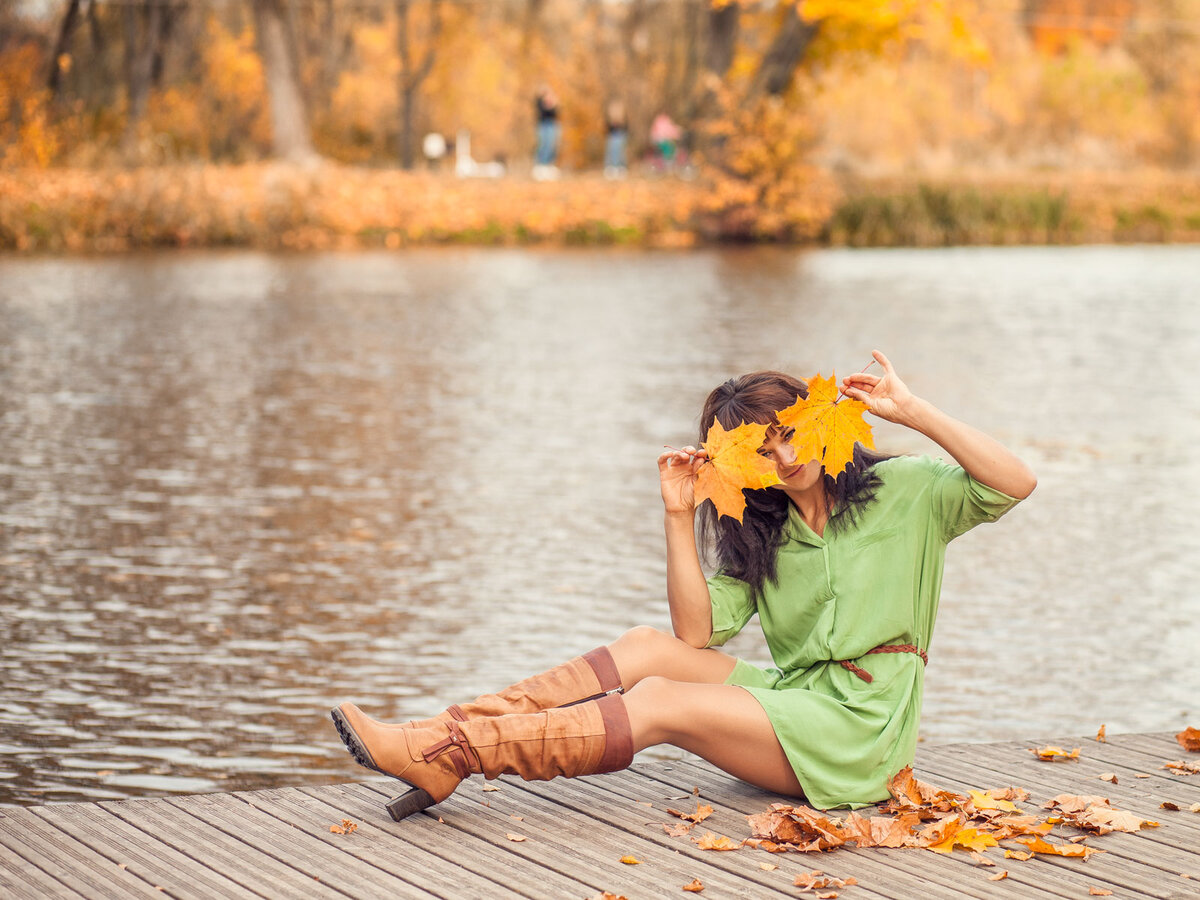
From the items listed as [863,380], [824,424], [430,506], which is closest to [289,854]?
[824,424]

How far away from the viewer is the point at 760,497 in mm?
4359

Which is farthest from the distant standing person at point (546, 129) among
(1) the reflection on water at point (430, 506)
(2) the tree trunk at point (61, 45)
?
(1) the reflection on water at point (430, 506)

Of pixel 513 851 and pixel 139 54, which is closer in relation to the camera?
pixel 513 851

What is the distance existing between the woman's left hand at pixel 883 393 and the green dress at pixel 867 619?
25cm

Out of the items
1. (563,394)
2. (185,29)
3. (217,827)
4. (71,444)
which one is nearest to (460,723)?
(217,827)

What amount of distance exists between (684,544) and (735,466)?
0.28m

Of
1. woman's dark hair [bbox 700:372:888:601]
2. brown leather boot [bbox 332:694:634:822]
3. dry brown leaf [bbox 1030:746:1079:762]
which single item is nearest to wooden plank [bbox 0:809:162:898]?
brown leather boot [bbox 332:694:634:822]

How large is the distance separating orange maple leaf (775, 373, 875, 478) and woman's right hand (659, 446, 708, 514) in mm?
260

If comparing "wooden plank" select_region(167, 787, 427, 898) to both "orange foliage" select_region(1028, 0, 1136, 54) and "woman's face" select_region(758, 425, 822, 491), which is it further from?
"orange foliage" select_region(1028, 0, 1136, 54)

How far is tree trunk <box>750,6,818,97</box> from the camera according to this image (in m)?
30.5

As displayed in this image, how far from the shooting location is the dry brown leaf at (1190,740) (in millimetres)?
4777

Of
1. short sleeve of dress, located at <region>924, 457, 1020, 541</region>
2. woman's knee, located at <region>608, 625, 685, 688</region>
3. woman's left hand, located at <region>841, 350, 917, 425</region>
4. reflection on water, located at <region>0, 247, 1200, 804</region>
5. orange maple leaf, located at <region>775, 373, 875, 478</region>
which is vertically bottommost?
reflection on water, located at <region>0, 247, 1200, 804</region>

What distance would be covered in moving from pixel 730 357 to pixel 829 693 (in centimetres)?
1135

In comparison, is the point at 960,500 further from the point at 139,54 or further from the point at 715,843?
the point at 139,54
